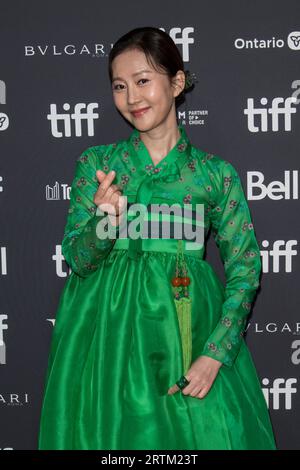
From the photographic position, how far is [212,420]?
1186mm

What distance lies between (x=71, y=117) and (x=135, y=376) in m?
0.69

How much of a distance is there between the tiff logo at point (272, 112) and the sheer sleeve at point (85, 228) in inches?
17.2

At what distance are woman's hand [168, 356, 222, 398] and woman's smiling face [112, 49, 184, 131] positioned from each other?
0.49m

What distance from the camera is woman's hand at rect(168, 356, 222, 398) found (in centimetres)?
117

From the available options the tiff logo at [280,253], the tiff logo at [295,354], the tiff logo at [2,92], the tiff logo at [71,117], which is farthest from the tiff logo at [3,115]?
the tiff logo at [295,354]

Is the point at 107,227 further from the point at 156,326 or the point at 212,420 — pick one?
the point at 212,420

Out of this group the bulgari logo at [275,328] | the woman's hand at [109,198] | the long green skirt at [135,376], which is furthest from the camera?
the bulgari logo at [275,328]

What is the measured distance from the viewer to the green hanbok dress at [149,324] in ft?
3.84

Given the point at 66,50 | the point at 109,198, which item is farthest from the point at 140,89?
the point at 66,50

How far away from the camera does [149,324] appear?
119 cm

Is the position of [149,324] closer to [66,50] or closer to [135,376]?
[135,376]

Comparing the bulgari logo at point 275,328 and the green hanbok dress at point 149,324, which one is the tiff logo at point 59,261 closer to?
the green hanbok dress at point 149,324
